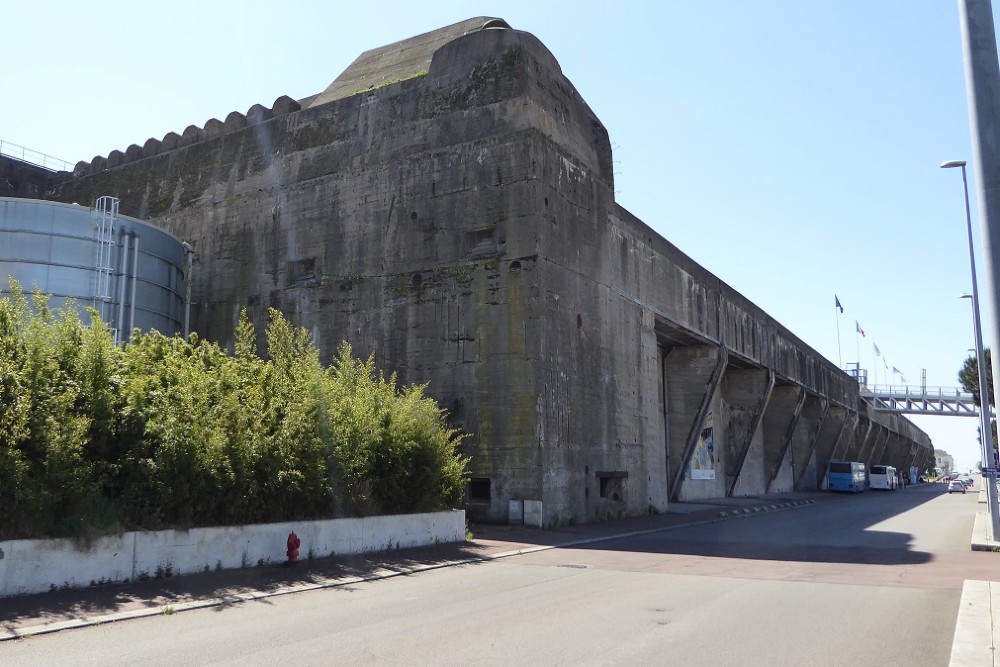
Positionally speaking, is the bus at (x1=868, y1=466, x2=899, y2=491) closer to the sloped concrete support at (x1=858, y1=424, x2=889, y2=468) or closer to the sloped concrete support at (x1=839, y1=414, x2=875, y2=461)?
the sloped concrete support at (x1=839, y1=414, x2=875, y2=461)

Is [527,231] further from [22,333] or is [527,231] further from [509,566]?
[22,333]

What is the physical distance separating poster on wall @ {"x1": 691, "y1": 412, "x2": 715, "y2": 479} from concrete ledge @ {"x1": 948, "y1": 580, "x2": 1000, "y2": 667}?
2969cm

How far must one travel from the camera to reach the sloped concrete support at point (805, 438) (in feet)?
208

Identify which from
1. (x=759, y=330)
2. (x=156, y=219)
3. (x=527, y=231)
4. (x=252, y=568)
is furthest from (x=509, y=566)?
(x=759, y=330)

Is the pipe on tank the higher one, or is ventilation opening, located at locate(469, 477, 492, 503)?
the pipe on tank

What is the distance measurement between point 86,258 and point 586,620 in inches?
825

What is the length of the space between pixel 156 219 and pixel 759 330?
33.9m

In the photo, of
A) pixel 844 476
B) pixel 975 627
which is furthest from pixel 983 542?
pixel 844 476

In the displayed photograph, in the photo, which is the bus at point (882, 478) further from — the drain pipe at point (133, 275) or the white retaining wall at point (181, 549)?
the drain pipe at point (133, 275)

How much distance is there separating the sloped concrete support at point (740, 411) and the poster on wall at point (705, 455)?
9.18 ft

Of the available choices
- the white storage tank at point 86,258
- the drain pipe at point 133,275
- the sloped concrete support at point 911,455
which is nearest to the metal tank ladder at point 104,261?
the white storage tank at point 86,258

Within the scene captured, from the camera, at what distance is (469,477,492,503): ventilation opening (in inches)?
929

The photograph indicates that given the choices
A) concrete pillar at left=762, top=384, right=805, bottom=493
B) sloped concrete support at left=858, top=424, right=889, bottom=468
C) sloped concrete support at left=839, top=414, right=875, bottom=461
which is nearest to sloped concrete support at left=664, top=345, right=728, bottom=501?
concrete pillar at left=762, top=384, right=805, bottom=493

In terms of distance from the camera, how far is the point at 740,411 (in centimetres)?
4978
